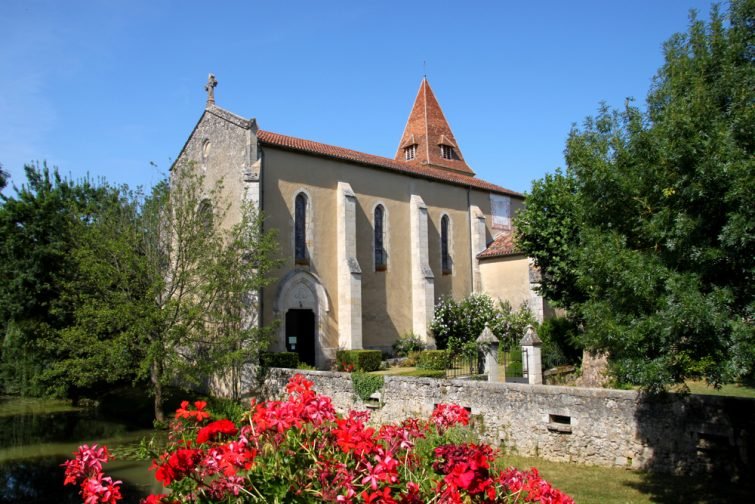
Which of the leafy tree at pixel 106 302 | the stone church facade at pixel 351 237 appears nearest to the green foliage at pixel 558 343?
the stone church facade at pixel 351 237

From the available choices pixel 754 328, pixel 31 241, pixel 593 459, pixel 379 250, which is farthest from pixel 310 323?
pixel 754 328

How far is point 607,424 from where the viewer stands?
1177 cm

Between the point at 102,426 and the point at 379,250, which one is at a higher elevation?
the point at 379,250

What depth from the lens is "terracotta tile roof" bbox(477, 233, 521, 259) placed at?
3127 centimetres

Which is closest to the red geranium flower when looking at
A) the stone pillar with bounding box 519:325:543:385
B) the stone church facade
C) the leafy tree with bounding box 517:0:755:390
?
the leafy tree with bounding box 517:0:755:390

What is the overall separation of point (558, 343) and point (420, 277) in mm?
7660

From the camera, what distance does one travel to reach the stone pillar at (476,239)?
106 ft

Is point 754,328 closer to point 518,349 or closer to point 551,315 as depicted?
point 518,349

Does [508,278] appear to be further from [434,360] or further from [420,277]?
[434,360]

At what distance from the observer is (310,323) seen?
2502cm

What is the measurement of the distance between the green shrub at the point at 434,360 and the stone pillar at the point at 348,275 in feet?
9.54

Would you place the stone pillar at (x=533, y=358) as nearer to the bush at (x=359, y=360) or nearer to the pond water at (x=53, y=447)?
the bush at (x=359, y=360)

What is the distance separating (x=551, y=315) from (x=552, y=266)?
7.74 m

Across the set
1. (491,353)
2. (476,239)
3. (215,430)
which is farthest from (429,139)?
(215,430)
